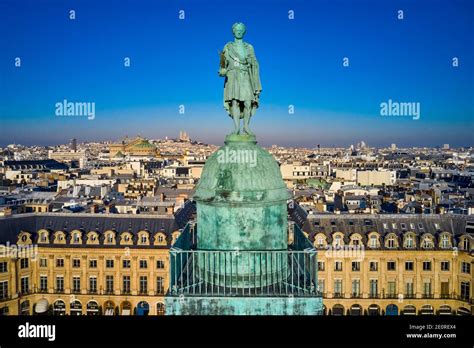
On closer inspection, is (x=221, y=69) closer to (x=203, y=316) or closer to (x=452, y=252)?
(x=203, y=316)

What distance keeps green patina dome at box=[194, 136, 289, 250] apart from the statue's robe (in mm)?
946

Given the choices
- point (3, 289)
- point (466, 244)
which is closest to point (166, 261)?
point (3, 289)

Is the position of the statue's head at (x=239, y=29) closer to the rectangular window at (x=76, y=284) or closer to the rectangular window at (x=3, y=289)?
the rectangular window at (x=3, y=289)

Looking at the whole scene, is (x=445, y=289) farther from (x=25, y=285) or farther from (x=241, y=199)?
(x=241, y=199)

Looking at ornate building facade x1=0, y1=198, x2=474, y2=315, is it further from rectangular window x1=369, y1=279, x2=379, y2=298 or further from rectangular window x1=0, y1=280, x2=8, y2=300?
rectangular window x1=0, y1=280, x2=8, y2=300

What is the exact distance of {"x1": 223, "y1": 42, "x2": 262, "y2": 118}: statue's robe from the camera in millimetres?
11711

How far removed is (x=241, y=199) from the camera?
443 inches

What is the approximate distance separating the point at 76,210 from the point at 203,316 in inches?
2299

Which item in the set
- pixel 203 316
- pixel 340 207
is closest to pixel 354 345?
pixel 203 316

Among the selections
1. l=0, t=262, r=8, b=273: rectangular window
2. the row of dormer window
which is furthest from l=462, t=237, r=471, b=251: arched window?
l=0, t=262, r=8, b=273: rectangular window

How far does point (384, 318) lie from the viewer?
1320 cm

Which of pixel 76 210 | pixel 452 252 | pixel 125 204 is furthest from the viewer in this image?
pixel 125 204

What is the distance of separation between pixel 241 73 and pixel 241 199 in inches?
103

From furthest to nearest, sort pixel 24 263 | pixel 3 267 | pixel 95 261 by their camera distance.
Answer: pixel 95 261 → pixel 24 263 → pixel 3 267
